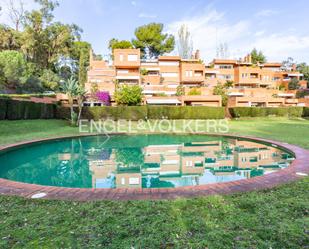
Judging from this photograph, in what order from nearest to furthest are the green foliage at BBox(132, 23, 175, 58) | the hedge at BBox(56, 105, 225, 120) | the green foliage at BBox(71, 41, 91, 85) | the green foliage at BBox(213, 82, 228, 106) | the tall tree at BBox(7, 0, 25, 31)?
the hedge at BBox(56, 105, 225, 120), the green foliage at BBox(213, 82, 228, 106), the tall tree at BBox(7, 0, 25, 31), the green foliage at BBox(71, 41, 91, 85), the green foliage at BBox(132, 23, 175, 58)

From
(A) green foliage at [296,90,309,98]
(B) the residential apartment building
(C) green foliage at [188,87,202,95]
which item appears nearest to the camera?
(B) the residential apartment building

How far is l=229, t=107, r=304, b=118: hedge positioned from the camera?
117ft

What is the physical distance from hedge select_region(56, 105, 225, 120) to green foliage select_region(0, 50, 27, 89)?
1131 centimetres

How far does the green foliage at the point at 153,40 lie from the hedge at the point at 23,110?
111 ft

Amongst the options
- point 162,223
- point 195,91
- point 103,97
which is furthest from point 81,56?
point 162,223

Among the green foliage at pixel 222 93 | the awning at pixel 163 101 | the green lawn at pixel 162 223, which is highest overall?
the green foliage at pixel 222 93

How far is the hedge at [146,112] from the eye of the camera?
29.5m

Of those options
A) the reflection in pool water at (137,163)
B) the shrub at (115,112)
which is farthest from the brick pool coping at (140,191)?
the shrub at (115,112)

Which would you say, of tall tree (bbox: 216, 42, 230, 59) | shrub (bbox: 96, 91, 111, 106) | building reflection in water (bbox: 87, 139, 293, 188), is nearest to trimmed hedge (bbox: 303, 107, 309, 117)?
building reflection in water (bbox: 87, 139, 293, 188)

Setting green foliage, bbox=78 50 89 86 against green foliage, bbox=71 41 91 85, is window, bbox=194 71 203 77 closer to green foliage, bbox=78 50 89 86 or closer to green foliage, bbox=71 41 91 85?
green foliage, bbox=78 50 89 86

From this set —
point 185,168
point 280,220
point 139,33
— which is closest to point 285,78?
point 139,33

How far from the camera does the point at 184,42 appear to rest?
6125 centimetres

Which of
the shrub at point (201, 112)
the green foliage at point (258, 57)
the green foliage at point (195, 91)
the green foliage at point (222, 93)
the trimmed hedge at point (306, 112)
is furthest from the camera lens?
the green foliage at point (258, 57)

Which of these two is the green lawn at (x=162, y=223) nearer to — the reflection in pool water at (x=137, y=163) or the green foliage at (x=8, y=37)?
the reflection in pool water at (x=137, y=163)
